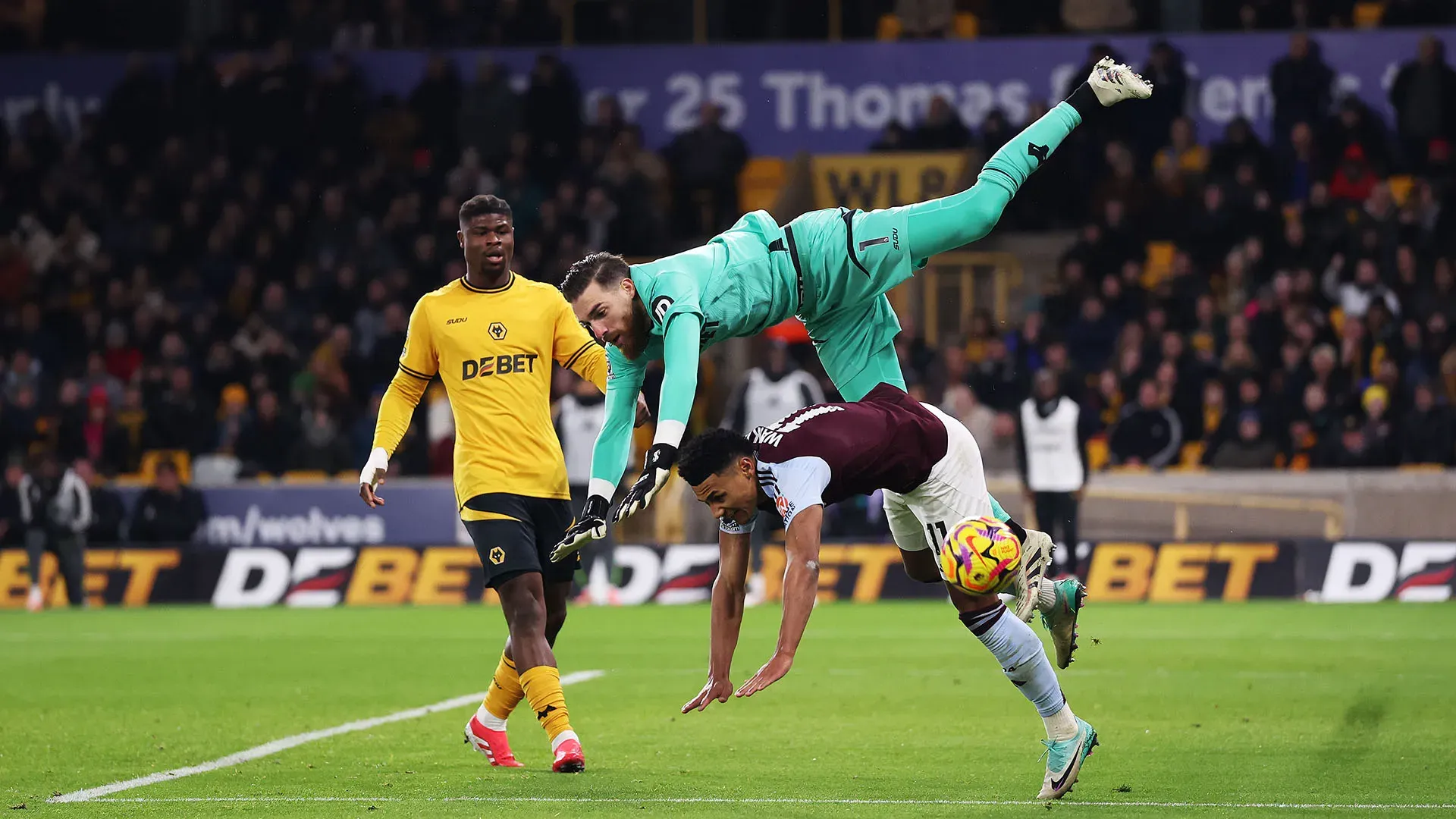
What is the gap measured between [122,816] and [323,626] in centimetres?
1026

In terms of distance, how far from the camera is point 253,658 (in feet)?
47.0

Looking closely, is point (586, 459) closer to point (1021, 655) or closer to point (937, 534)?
point (937, 534)

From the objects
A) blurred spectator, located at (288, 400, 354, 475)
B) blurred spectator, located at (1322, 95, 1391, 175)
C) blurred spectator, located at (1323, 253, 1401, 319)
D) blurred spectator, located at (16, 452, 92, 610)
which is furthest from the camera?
blurred spectator, located at (1322, 95, 1391, 175)

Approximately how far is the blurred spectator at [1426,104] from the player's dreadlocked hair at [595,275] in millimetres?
17927

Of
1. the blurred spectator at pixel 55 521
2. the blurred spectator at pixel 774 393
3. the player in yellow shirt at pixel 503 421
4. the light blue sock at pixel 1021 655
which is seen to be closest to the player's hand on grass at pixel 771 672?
the light blue sock at pixel 1021 655

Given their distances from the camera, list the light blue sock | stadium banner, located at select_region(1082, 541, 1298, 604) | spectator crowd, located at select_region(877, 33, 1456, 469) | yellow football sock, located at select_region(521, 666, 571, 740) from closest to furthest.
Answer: the light blue sock, yellow football sock, located at select_region(521, 666, 571, 740), stadium banner, located at select_region(1082, 541, 1298, 604), spectator crowd, located at select_region(877, 33, 1456, 469)

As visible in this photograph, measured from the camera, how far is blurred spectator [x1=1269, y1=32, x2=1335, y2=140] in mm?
23422

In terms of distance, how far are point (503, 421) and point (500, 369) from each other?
9.6 inches

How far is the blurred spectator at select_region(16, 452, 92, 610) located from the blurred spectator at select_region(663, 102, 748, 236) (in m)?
8.08

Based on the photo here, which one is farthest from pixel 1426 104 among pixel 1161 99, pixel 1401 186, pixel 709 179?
pixel 709 179

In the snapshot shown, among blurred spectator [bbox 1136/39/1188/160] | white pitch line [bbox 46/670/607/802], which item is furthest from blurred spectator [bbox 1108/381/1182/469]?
white pitch line [bbox 46/670/607/802]

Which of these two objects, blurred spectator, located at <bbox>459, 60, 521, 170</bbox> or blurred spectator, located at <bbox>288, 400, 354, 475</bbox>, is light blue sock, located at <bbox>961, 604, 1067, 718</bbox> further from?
blurred spectator, located at <bbox>459, 60, 521, 170</bbox>

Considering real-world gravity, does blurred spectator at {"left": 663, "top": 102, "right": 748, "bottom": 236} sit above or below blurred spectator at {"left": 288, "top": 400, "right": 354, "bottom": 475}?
above

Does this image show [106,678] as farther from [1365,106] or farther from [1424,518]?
[1365,106]
